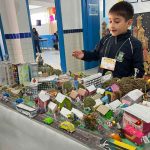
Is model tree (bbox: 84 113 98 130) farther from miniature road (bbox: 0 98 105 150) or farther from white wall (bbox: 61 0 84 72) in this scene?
white wall (bbox: 61 0 84 72)

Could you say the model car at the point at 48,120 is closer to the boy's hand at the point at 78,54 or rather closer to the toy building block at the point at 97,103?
the toy building block at the point at 97,103

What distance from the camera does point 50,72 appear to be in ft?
5.73

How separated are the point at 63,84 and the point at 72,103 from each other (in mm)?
275

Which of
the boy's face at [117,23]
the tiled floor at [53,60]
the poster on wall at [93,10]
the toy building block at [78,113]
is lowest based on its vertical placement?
the tiled floor at [53,60]

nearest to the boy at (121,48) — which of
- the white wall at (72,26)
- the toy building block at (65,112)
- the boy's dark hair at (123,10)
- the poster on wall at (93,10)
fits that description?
the boy's dark hair at (123,10)

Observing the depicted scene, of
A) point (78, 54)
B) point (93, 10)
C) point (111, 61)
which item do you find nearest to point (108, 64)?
point (111, 61)

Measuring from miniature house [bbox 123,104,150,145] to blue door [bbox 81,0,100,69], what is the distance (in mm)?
4548

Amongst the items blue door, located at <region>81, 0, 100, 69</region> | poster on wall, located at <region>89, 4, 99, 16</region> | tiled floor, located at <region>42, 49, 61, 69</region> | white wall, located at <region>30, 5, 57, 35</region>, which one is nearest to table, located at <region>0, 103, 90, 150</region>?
blue door, located at <region>81, 0, 100, 69</region>

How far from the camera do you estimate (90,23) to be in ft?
17.5

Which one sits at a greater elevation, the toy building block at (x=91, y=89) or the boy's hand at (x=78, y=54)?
the boy's hand at (x=78, y=54)

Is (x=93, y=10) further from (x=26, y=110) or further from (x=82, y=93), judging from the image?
(x=26, y=110)

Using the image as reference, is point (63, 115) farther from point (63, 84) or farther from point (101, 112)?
point (63, 84)

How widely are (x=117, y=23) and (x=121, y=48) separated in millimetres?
237

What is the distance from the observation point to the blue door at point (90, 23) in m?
5.14
